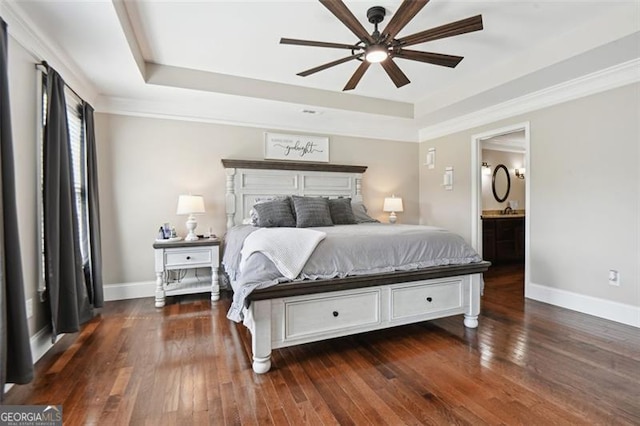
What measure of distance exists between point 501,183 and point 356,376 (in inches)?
230

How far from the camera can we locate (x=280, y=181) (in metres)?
4.46

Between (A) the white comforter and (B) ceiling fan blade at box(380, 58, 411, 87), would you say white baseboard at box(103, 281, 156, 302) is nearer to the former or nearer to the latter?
(A) the white comforter

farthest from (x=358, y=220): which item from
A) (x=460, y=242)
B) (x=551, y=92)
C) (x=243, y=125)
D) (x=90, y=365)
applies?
(x=90, y=365)

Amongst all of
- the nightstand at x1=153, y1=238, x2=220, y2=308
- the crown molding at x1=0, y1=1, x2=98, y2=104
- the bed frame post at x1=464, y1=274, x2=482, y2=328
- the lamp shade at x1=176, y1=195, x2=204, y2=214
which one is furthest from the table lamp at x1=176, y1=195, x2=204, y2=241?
the bed frame post at x1=464, y1=274, x2=482, y2=328

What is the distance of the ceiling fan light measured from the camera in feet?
7.49

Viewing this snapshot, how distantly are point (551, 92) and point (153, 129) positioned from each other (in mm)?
4685

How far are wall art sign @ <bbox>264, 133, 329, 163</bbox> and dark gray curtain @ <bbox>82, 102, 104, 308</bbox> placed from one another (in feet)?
6.64

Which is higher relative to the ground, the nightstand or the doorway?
the doorway

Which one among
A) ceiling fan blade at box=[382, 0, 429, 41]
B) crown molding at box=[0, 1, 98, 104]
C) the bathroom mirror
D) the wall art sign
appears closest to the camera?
ceiling fan blade at box=[382, 0, 429, 41]

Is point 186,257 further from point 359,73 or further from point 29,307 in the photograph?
point 359,73

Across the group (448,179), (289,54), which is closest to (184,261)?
(289,54)

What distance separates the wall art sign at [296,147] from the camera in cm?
448

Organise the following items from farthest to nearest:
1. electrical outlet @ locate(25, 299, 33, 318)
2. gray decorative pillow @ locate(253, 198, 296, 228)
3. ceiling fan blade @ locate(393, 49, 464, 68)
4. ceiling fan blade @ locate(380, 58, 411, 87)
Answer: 1. gray decorative pillow @ locate(253, 198, 296, 228)
2. ceiling fan blade @ locate(380, 58, 411, 87)
3. ceiling fan blade @ locate(393, 49, 464, 68)
4. electrical outlet @ locate(25, 299, 33, 318)

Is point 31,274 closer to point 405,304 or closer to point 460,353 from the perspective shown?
point 405,304
